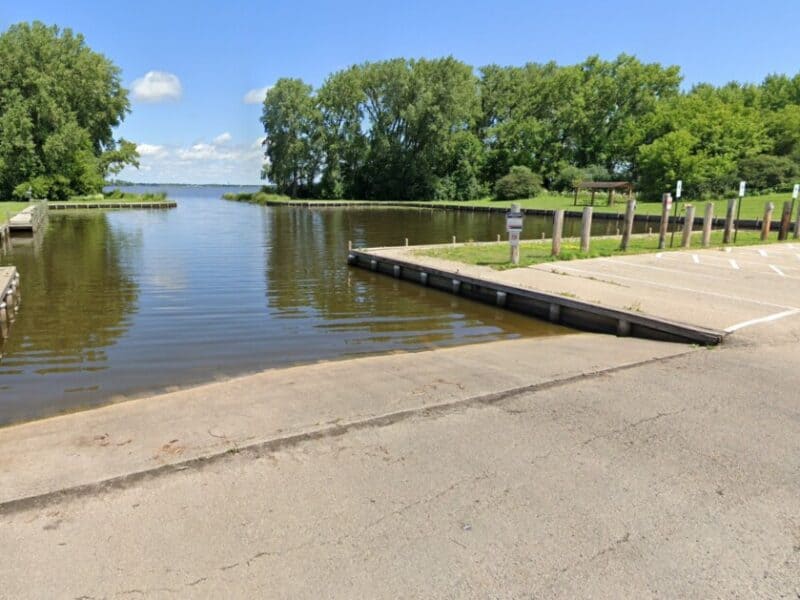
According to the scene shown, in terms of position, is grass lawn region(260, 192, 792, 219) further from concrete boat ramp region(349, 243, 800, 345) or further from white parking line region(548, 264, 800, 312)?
white parking line region(548, 264, 800, 312)

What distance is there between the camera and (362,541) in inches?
136

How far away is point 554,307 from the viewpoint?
12.0 meters

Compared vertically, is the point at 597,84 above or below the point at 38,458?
above

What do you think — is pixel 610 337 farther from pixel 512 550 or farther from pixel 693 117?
pixel 693 117

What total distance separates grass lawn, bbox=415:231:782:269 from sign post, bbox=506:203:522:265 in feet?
1.04

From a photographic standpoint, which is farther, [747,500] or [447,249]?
[447,249]

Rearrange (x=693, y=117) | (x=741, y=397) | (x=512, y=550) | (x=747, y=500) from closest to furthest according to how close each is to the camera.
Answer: (x=512, y=550) < (x=747, y=500) < (x=741, y=397) < (x=693, y=117)

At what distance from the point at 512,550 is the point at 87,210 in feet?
199

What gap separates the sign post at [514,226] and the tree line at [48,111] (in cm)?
5461

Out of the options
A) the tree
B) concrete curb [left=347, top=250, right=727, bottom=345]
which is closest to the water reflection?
concrete curb [left=347, top=250, right=727, bottom=345]

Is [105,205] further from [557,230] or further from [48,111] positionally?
[557,230]

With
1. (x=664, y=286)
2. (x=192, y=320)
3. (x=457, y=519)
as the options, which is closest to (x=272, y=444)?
(x=457, y=519)

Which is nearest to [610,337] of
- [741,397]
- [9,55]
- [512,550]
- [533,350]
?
[533,350]

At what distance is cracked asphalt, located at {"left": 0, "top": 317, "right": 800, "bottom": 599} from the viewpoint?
310 centimetres
